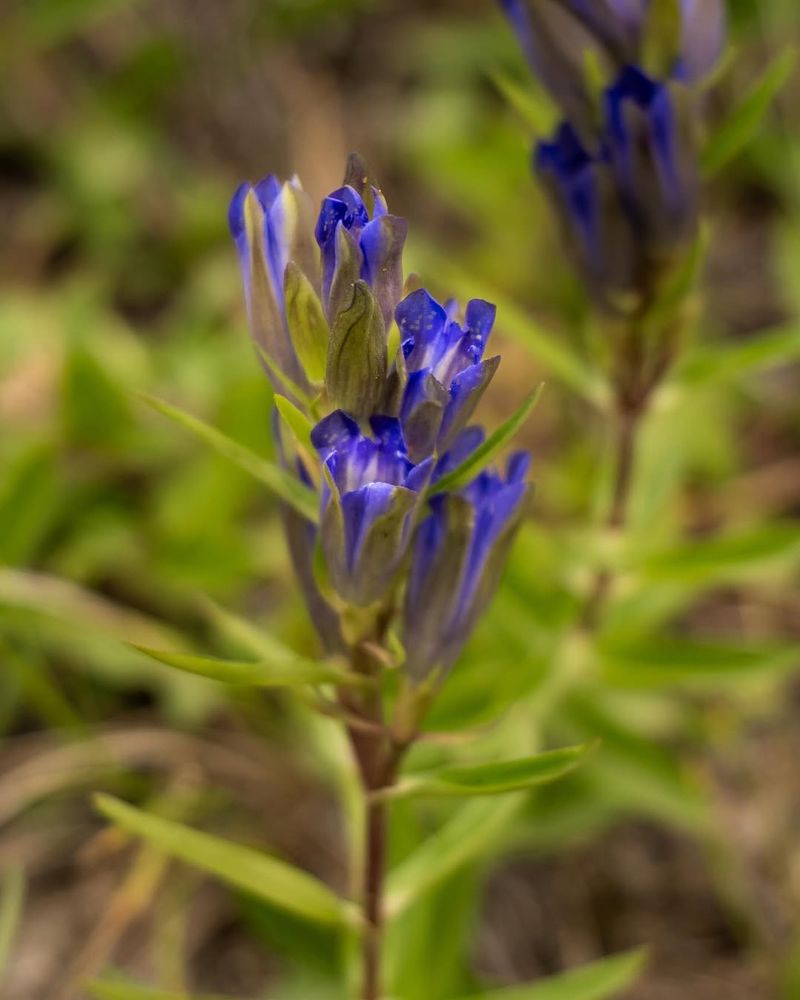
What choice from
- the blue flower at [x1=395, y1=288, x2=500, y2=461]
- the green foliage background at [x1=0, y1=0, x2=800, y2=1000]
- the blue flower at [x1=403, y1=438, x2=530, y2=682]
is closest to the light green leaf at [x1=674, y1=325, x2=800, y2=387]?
the green foliage background at [x1=0, y1=0, x2=800, y2=1000]

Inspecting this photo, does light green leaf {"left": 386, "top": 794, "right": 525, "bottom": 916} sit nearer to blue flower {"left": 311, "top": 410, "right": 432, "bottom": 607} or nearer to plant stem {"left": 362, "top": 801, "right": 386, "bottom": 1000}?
plant stem {"left": 362, "top": 801, "right": 386, "bottom": 1000}

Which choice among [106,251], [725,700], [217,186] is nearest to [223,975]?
[725,700]

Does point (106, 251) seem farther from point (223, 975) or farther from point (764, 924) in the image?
point (764, 924)

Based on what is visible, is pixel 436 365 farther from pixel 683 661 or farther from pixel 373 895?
pixel 683 661

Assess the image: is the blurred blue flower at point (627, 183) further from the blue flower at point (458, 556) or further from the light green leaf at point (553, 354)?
the blue flower at point (458, 556)

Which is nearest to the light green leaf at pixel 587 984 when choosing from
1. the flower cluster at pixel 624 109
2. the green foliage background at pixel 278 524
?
the green foliage background at pixel 278 524
